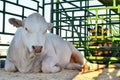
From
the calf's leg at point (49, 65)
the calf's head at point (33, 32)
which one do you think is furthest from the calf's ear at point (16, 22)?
the calf's leg at point (49, 65)

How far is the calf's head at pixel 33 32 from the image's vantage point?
11.9ft

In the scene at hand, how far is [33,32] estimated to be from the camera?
3850 millimetres

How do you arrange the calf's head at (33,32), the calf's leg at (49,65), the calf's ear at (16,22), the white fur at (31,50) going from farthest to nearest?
the calf's leg at (49,65) → the calf's ear at (16,22) → the white fur at (31,50) → the calf's head at (33,32)

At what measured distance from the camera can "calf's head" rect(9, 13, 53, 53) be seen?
3.62 meters

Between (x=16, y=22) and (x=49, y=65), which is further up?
(x=16, y=22)

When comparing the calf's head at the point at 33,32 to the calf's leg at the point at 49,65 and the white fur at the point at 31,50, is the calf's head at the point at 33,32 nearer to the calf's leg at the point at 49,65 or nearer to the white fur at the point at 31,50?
the white fur at the point at 31,50

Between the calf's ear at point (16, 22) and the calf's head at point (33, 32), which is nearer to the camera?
the calf's head at point (33, 32)

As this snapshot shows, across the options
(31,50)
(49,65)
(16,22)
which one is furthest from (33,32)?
(49,65)

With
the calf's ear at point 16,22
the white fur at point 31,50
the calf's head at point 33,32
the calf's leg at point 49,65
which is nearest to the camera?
the calf's head at point 33,32

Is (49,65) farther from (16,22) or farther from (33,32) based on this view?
(16,22)

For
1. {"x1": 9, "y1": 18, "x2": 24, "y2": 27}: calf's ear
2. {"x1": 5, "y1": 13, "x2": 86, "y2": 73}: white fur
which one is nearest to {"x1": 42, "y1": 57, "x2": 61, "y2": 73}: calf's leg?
{"x1": 5, "y1": 13, "x2": 86, "y2": 73}: white fur

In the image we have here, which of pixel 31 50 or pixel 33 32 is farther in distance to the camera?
pixel 33 32

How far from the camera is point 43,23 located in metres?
4.07

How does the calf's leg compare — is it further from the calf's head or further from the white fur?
the calf's head
